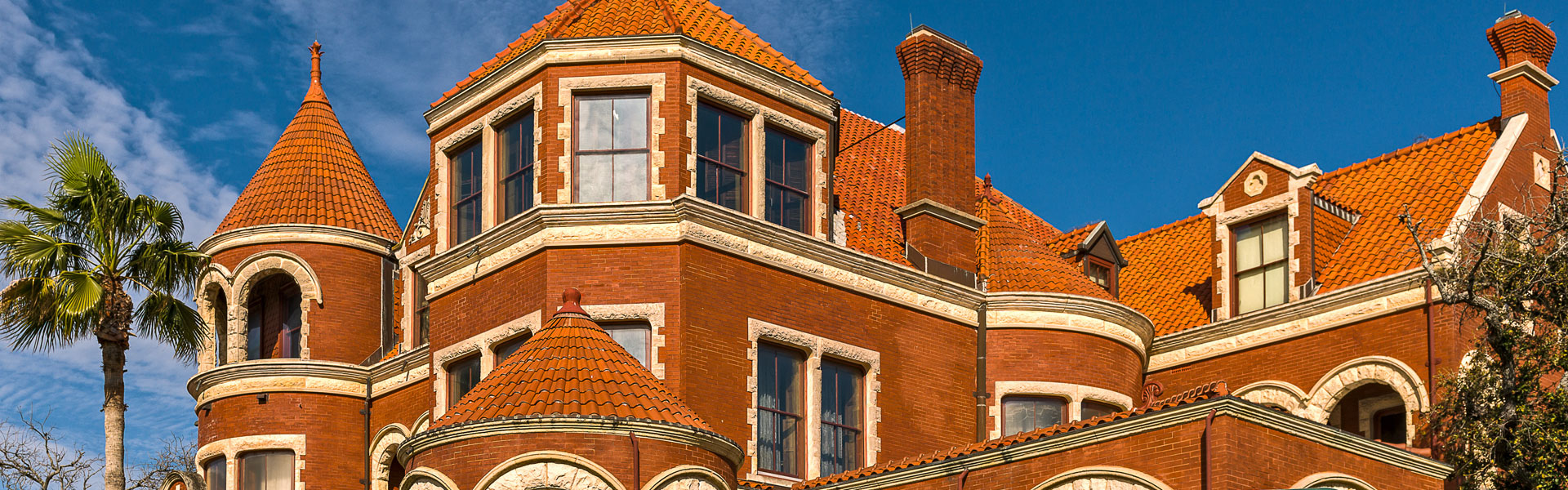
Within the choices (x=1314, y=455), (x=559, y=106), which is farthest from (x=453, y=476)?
(x=1314, y=455)

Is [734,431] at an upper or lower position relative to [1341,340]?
lower

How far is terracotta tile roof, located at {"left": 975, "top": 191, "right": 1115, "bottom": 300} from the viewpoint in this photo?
1197 inches

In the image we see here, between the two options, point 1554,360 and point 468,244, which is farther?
point 468,244

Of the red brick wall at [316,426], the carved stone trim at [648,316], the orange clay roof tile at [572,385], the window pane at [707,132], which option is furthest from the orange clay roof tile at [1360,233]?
the red brick wall at [316,426]

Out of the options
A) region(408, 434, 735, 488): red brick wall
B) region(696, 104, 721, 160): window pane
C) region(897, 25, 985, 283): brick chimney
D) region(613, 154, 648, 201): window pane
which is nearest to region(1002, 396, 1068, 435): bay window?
region(897, 25, 985, 283): brick chimney

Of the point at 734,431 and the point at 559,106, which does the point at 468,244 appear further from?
the point at 734,431

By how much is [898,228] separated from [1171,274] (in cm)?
613

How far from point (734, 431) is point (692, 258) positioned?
7.98ft

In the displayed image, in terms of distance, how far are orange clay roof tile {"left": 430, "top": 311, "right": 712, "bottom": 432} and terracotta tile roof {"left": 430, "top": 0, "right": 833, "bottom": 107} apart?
5.51 m

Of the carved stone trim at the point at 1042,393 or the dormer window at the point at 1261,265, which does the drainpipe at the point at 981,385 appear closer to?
the carved stone trim at the point at 1042,393

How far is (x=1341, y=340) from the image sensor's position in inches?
1134

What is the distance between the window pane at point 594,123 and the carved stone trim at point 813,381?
Answer: 134 inches

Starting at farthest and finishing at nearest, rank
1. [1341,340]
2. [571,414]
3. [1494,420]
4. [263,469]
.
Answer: [263,469] < [1341,340] < [1494,420] < [571,414]

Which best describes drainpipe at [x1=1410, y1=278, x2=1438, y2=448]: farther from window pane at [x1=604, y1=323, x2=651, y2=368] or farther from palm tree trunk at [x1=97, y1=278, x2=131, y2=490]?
palm tree trunk at [x1=97, y1=278, x2=131, y2=490]
